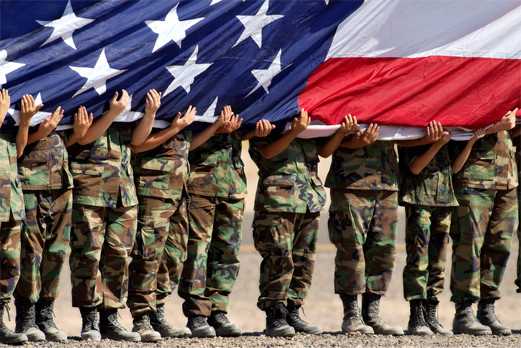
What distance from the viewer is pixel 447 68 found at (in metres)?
11.4

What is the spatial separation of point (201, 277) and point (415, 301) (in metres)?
1.73

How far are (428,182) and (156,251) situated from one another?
7.24ft

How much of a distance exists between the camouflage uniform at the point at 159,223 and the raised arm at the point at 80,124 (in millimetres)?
584

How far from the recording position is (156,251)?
10211 mm

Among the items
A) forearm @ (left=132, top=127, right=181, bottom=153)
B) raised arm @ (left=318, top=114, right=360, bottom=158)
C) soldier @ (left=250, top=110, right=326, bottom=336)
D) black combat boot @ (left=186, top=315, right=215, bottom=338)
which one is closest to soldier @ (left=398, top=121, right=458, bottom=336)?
raised arm @ (left=318, top=114, right=360, bottom=158)

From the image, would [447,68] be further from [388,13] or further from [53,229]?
[53,229]

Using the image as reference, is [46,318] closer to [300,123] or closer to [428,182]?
[300,123]

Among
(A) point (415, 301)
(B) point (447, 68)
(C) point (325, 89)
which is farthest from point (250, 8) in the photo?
(A) point (415, 301)

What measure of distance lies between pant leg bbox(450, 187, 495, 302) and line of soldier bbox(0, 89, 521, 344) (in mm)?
10

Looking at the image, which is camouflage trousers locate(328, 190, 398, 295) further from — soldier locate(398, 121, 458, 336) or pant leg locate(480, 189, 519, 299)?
pant leg locate(480, 189, 519, 299)

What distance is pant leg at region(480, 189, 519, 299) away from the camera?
11586mm

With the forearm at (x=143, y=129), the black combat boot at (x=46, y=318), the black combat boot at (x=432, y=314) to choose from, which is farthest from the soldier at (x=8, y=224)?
the black combat boot at (x=432, y=314)

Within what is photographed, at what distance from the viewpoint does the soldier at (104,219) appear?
986 centimetres

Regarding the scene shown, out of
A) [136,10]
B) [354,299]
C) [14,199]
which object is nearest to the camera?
[14,199]
